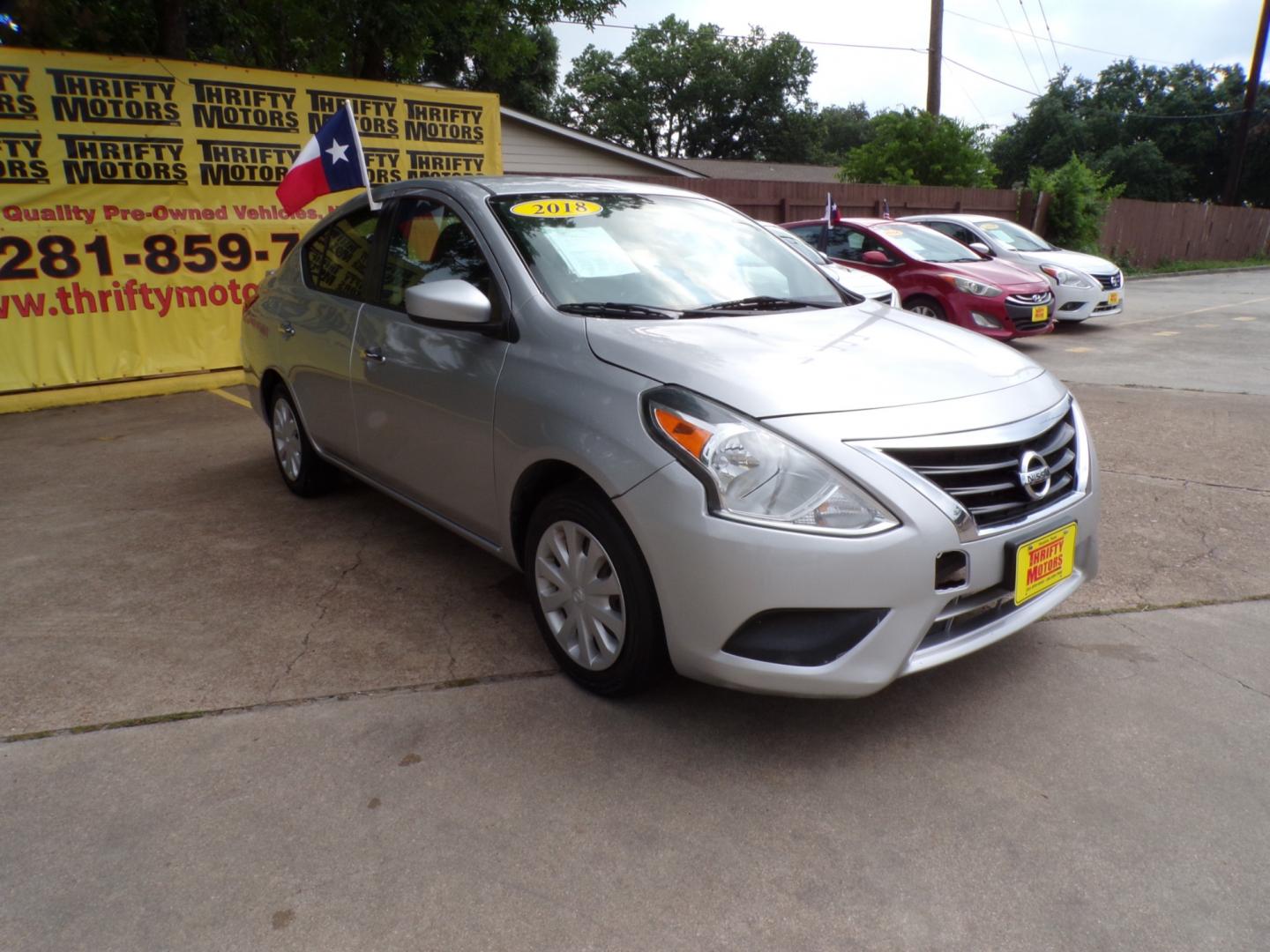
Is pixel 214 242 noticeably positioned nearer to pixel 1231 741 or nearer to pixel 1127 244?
pixel 1231 741

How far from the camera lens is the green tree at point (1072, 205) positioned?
19.7 metres

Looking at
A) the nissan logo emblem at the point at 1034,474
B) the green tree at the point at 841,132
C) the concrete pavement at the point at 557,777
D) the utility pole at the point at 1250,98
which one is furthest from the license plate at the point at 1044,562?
the green tree at the point at 841,132

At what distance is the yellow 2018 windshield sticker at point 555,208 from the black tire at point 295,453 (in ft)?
6.23

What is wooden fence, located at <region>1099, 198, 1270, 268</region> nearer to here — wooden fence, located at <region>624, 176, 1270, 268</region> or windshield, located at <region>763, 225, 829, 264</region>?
wooden fence, located at <region>624, 176, 1270, 268</region>

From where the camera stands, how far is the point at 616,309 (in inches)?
125

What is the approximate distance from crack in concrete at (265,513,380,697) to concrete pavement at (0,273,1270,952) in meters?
0.02

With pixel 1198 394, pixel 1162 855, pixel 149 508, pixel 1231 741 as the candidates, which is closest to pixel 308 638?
pixel 149 508

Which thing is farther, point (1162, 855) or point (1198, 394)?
point (1198, 394)

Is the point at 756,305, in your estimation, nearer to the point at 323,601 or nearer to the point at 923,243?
the point at 323,601

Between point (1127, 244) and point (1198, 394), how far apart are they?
17835mm

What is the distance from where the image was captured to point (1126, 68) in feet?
160

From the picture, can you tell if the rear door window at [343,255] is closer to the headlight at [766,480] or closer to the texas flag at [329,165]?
the texas flag at [329,165]

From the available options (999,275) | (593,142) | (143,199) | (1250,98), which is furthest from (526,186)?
(1250,98)

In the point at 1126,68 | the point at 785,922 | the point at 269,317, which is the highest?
the point at 1126,68
